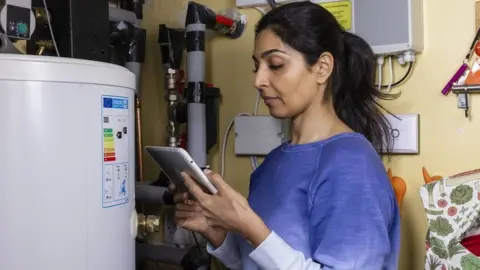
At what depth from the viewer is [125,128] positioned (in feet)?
3.59

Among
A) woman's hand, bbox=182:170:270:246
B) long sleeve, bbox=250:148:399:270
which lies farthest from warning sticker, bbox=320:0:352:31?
woman's hand, bbox=182:170:270:246

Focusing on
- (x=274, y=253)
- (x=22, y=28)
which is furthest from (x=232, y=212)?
(x=22, y=28)

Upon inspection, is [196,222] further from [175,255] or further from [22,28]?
[22,28]

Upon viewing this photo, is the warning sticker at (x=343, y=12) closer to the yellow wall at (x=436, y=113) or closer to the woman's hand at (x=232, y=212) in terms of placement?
the yellow wall at (x=436, y=113)

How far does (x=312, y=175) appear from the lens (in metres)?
1.03

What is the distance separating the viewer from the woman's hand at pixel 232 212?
3.07ft

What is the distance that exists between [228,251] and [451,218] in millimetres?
480

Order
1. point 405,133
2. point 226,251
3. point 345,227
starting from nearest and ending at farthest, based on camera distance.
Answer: point 345,227, point 226,251, point 405,133

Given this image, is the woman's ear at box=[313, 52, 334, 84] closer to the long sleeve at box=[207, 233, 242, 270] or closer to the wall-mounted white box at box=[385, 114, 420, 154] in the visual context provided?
the wall-mounted white box at box=[385, 114, 420, 154]

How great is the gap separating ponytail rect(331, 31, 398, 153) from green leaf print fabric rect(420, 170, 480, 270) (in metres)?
0.18

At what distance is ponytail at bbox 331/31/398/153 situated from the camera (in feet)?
3.89

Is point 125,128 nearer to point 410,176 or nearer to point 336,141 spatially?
point 336,141

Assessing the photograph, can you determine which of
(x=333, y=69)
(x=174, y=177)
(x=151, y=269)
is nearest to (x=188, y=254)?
(x=151, y=269)

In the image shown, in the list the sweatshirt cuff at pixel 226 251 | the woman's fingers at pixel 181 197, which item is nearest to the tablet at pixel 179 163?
the woman's fingers at pixel 181 197
